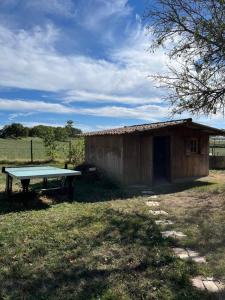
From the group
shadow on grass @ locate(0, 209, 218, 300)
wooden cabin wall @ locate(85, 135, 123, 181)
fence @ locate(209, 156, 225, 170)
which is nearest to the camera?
shadow on grass @ locate(0, 209, 218, 300)

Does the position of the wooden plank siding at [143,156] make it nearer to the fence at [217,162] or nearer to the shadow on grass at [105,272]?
the fence at [217,162]

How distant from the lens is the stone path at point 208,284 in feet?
13.6

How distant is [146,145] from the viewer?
13352mm

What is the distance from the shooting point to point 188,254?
5.36m

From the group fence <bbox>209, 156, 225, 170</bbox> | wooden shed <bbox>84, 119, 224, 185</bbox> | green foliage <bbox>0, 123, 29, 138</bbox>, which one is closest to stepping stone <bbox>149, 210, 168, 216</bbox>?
Result: wooden shed <bbox>84, 119, 224, 185</bbox>

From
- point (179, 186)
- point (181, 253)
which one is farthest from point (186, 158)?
point (181, 253)

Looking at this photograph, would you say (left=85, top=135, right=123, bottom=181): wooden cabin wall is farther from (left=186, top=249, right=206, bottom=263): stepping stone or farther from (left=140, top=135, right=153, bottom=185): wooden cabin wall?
(left=186, top=249, right=206, bottom=263): stepping stone

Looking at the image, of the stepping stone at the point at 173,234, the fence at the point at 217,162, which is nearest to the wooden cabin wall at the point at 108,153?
the stepping stone at the point at 173,234

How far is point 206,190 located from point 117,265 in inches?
298

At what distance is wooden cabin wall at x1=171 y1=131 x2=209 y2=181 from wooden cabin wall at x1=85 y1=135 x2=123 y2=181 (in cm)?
226

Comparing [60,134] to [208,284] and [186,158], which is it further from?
[208,284]

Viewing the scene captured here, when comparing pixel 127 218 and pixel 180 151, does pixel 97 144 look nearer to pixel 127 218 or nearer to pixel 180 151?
pixel 180 151

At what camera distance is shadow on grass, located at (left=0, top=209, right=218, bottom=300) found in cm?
404

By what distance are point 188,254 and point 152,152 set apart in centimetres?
809
